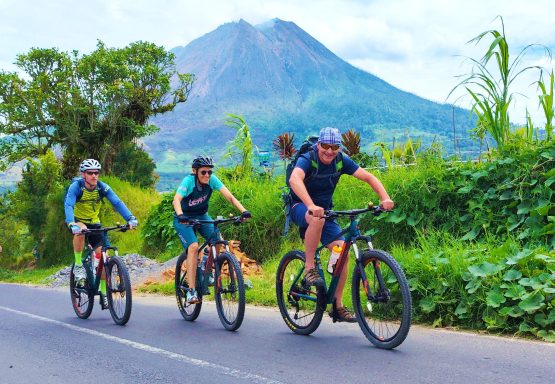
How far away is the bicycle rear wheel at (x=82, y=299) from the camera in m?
9.64

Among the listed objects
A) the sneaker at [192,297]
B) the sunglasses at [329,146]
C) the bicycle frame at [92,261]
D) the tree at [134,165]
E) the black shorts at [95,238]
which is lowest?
the sneaker at [192,297]

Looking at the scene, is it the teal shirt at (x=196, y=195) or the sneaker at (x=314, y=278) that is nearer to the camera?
the sneaker at (x=314, y=278)

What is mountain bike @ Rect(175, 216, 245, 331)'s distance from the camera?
7801 mm

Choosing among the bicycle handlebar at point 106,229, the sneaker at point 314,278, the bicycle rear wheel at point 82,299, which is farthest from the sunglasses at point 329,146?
the bicycle rear wheel at point 82,299

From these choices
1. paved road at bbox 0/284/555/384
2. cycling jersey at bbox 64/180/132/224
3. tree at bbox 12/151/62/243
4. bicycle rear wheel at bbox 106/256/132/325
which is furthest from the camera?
tree at bbox 12/151/62/243

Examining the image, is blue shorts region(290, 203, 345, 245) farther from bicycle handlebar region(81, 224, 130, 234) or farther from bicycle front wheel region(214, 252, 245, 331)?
bicycle handlebar region(81, 224, 130, 234)

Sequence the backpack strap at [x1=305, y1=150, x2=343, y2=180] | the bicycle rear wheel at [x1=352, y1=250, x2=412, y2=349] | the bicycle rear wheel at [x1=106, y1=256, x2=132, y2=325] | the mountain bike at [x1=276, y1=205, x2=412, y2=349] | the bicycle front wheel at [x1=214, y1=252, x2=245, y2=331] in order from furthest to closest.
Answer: the bicycle rear wheel at [x1=106, y1=256, x2=132, y2=325] → the bicycle front wheel at [x1=214, y1=252, x2=245, y2=331] → the backpack strap at [x1=305, y1=150, x2=343, y2=180] → the mountain bike at [x1=276, y1=205, x2=412, y2=349] → the bicycle rear wheel at [x1=352, y1=250, x2=412, y2=349]

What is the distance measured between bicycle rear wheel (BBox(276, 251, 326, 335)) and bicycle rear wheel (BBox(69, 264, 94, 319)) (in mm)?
3153

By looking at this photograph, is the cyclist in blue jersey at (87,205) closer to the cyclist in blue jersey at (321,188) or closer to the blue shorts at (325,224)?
the blue shorts at (325,224)

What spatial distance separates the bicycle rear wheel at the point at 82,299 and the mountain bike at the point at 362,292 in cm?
318

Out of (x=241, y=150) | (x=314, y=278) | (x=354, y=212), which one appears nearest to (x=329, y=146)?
(x=354, y=212)

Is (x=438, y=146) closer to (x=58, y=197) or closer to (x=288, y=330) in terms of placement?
(x=288, y=330)

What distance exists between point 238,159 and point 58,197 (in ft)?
44.1

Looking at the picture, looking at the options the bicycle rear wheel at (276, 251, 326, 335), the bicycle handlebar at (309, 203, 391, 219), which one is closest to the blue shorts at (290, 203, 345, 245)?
the bicycle rear wheel at (276, 251, 326, 335)
